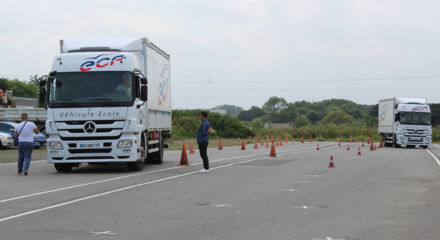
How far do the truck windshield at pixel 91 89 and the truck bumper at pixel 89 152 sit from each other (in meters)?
1.07

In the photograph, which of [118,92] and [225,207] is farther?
[118,92]

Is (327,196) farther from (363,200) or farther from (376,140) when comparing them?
(376,140)

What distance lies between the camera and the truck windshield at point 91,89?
16.8m

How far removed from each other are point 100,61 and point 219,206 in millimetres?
8300

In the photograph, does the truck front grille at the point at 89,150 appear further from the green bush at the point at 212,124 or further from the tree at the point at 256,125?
the tree at the point at 256,125

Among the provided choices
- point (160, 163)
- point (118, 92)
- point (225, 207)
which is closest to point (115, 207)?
point (225, 207)

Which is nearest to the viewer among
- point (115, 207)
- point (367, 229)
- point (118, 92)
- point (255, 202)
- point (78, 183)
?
point (367, 229)

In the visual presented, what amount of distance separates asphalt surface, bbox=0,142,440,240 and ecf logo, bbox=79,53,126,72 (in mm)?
3021

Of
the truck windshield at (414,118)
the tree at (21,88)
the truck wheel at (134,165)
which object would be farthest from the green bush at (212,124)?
the tree at (21,88)

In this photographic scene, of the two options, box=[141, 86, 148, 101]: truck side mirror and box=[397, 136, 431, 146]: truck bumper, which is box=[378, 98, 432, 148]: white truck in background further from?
box=[141, 86, 148, 101]: truck side mirror

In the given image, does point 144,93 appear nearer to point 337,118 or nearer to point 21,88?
point 21,88

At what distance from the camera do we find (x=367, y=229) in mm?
8078

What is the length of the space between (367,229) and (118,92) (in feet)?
33.8

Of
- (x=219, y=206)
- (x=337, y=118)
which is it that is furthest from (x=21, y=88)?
(x=219, y=206)
